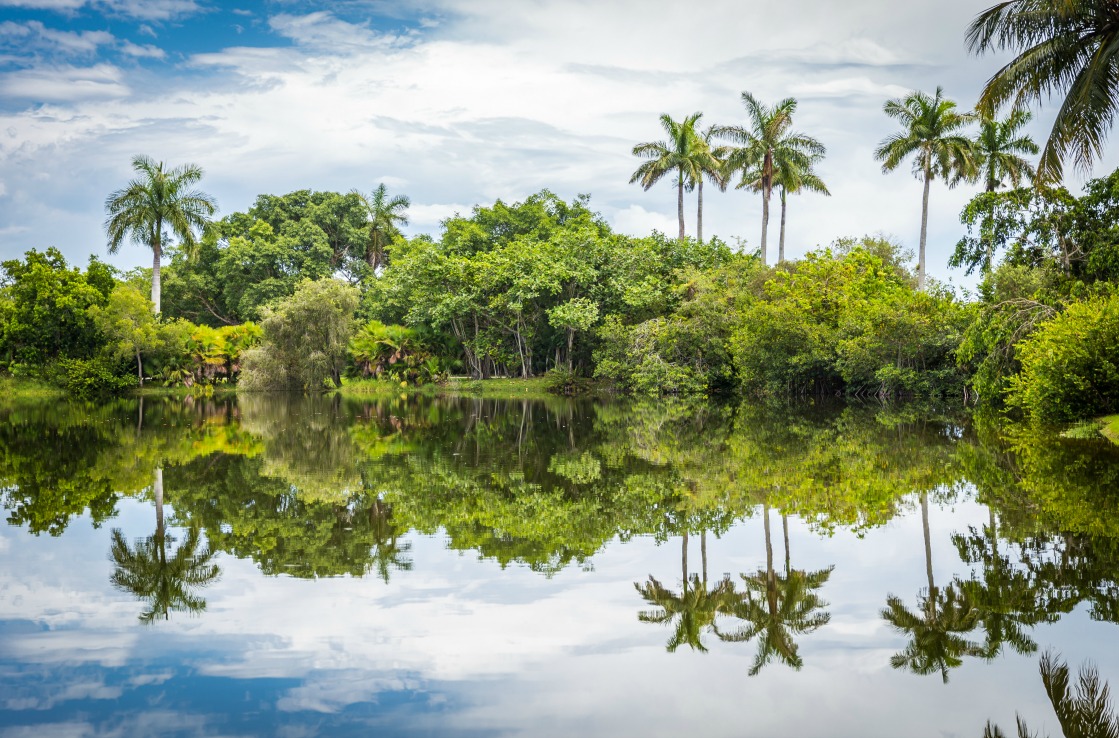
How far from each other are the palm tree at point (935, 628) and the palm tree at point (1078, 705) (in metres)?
0.48

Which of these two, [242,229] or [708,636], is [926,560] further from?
[242,229]

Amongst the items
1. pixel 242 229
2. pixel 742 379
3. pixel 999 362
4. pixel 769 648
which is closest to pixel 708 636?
pixel 769 648

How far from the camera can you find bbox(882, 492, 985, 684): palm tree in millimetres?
5703

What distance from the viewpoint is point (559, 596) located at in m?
7.23

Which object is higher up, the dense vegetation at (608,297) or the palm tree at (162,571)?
the dense vegetation at (608,297)

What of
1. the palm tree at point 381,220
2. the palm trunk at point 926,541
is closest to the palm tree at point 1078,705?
the palm trunk at point 926,541

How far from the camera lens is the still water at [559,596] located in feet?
16.9

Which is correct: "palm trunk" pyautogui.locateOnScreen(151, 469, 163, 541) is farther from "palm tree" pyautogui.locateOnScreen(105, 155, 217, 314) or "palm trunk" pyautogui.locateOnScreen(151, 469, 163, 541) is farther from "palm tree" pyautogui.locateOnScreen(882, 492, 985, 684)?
"palm tree" pyautogui.locateOnScreen(105, 155, 217, 314)

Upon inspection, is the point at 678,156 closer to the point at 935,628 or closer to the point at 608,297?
the point at 608,297

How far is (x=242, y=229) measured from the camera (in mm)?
63625

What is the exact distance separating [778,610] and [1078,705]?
2155mm

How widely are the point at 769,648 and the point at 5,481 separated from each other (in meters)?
12.7

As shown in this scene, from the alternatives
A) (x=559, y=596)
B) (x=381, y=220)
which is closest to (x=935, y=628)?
(x=559, y=596)

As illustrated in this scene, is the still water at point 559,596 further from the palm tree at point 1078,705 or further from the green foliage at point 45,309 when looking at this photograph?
the green foliage at point 45,309
